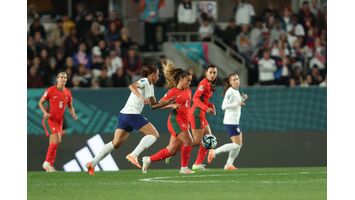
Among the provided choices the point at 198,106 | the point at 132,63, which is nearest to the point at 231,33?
the point at 132,63

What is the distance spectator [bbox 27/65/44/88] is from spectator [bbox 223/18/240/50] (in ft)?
19.9

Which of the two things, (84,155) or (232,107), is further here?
(84,155)

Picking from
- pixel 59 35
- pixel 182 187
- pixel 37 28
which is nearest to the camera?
pixel 182 187

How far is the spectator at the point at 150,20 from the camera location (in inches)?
1041

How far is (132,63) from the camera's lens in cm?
2386

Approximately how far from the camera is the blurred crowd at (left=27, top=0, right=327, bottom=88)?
23.1 m

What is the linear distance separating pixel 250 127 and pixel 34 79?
16.2 ft

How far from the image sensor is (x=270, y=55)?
24.7 metres

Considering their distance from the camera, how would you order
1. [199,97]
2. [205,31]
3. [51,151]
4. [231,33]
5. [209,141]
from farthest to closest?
[205,31], [231,33], [51,151], [199,97], [209,141]

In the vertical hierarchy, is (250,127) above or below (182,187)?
below

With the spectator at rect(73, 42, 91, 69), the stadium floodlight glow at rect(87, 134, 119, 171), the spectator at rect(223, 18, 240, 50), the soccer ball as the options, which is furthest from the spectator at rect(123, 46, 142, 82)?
the soccer ball

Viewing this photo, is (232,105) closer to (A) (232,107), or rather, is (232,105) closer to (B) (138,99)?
(A) (232,107)

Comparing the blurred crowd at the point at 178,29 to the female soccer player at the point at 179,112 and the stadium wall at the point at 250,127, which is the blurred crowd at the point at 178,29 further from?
the female soccer player at the point at 179,112

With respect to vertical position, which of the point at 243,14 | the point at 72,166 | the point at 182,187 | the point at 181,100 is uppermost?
the point at 243,14
